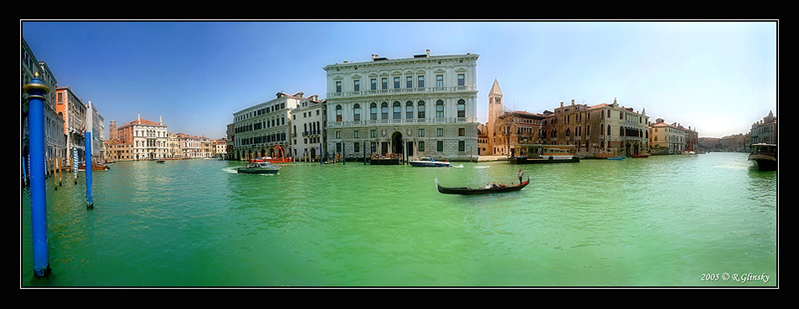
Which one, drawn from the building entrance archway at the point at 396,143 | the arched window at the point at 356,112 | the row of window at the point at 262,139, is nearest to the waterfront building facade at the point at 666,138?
the building entrance archway at the point at 396,143

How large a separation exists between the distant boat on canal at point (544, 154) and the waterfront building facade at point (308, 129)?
10759 millimetres

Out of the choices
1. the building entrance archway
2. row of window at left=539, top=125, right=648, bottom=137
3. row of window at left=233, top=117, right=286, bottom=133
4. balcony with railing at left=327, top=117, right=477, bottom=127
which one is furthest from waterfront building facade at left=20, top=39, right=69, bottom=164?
the building entrance archway

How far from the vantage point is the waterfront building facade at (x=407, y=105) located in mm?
12242

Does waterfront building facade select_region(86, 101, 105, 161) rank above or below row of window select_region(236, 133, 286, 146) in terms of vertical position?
below

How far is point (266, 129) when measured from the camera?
45.6 ft

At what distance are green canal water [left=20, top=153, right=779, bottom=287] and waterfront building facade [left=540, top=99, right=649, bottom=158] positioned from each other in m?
1.35

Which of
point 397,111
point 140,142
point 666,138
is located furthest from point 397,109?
point 140,142

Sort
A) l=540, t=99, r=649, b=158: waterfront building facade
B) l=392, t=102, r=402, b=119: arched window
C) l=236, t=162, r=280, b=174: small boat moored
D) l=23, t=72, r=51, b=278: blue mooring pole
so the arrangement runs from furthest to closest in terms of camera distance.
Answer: l=392, t=102, r=402, b=119: arched window → l=236, t=162, r=280, b=174: small boat moored → l=540, t=99, r=649, b=158: waterfront building facade → l=23, t=72, r=51, b=278: blue mooring pole

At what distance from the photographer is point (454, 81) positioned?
11.9m

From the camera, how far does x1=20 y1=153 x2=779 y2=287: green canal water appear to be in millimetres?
1970

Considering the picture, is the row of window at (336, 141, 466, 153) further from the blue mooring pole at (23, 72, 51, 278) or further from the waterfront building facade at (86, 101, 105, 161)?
the blue mooring pole at (23, 72, 51, 278)

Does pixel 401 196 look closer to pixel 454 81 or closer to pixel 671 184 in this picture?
pixel 671 184

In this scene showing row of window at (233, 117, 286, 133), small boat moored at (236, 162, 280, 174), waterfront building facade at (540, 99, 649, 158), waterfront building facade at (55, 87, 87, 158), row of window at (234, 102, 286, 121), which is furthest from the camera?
row of window at (234, 102, 286, 121)
